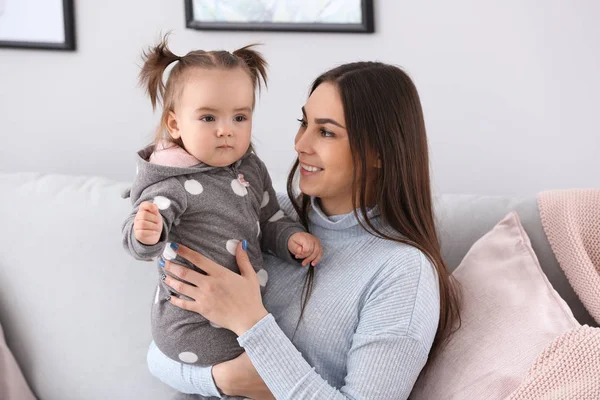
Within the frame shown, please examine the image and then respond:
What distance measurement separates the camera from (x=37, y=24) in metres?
2.44

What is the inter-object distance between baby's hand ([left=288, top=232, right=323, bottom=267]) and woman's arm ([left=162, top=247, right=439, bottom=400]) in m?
0.12

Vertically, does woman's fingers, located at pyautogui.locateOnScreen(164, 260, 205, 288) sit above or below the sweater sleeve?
above

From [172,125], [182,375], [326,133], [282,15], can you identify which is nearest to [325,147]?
[326,133]

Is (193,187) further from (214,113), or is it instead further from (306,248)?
(306,248)

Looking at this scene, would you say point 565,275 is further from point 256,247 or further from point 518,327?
point 256,247

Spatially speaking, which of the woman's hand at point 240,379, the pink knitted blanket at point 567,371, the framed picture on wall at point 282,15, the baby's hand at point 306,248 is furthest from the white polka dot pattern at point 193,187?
the framed picture on wall at point 282,15

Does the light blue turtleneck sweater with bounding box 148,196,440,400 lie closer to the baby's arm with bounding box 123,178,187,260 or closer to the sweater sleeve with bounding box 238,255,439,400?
the sweater sleeve with bounding box 238,255,439,400

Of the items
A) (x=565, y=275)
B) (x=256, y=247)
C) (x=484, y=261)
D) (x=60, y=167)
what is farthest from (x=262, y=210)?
(x=60, y=167)

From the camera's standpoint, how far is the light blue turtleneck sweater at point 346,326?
143 centimetres

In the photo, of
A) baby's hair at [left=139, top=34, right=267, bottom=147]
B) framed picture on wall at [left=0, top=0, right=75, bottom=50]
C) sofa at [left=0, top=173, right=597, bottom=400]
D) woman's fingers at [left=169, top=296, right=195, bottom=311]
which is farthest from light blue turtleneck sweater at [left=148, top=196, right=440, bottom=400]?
framed picture on wall at [left=0, top=0, right=75, bottom=50]

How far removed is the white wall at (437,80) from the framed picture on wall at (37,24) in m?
0.04

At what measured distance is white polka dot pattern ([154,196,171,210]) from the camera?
145 centimetres

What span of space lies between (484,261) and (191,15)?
44.4 inches

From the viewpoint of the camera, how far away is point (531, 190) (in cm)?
210
